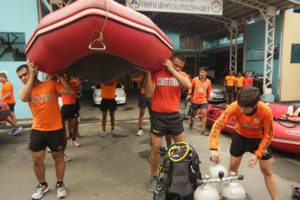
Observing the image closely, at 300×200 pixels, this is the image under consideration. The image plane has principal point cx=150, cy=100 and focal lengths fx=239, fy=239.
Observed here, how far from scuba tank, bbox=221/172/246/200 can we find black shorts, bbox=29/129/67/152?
77.6 inches

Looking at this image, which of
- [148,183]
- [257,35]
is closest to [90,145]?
[148,183]

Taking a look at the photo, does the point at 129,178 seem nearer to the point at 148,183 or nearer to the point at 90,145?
the point at 148,183

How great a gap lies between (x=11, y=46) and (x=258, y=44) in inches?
438

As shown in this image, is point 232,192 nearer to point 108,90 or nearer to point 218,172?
point 218,172

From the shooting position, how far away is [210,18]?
44.3 feet

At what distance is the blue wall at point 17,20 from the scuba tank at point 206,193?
23.1 ft

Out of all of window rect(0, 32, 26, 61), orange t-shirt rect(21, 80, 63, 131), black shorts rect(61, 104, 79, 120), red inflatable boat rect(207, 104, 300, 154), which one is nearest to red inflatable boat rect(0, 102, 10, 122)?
black shorts rect(61, 104, 79, 120)

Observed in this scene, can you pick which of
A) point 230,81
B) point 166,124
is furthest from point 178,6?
point 166,124

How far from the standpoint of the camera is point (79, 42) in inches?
95.0

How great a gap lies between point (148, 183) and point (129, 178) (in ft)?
1.25

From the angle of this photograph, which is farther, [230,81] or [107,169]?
[230,81]

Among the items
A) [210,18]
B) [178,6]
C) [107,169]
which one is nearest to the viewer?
[107,169]

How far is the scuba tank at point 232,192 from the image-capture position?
208 cm

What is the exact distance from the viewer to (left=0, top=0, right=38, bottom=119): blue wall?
727 cm
